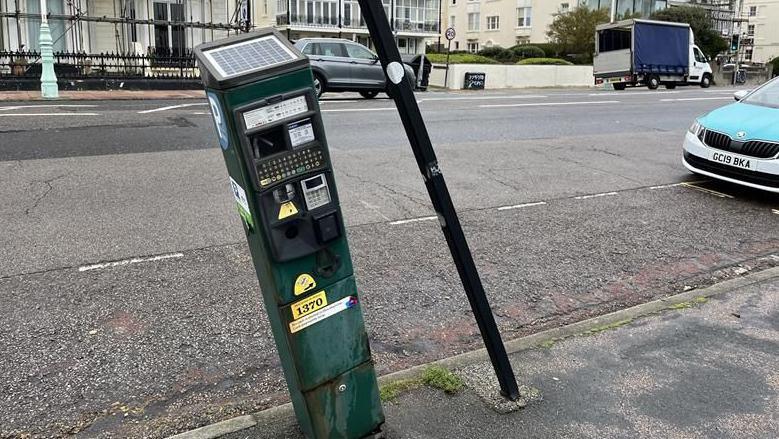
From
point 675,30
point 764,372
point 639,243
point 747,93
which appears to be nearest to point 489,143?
point 747,93

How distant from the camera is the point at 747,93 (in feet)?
30.0

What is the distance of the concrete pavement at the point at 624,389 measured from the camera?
3.14 meters

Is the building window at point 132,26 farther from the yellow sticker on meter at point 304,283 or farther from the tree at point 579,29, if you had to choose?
the tree at point 579,29

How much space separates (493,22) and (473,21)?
3.13 meters

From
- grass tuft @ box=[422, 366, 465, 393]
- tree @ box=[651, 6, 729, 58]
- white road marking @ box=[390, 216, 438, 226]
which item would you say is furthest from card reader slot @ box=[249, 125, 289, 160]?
tree @ box=[651, 6, 729, 58]

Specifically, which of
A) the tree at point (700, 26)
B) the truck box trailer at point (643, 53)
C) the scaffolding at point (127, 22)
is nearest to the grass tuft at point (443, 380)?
the scaffolding at point (127, 22)

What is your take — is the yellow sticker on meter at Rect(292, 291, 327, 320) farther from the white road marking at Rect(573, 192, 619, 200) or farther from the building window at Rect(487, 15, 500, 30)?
the building window at Rect(487, 15, 500, 30)

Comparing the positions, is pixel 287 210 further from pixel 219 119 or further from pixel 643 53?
pixel 643 53

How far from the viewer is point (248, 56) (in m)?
2.43

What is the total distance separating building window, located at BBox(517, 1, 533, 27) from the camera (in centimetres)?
6165

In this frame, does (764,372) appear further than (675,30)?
No

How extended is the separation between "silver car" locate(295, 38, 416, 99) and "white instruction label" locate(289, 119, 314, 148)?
1816 centimetres

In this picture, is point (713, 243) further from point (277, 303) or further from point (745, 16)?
point (745, 16)

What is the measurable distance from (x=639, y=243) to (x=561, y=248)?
837mm
